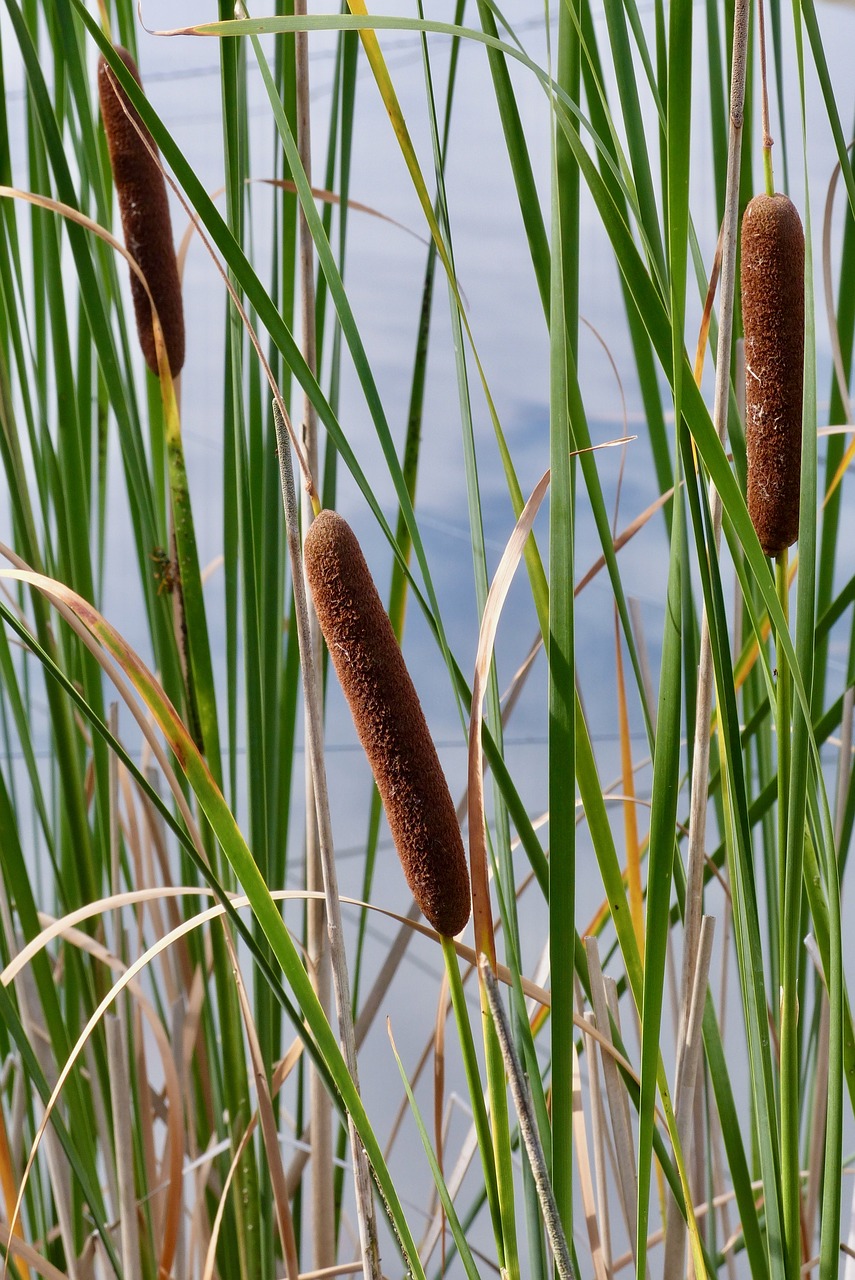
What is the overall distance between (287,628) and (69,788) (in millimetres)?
148

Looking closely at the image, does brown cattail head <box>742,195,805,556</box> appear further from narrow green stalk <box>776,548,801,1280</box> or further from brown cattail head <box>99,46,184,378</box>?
brown cattail head <box>99,46,184,378</box>

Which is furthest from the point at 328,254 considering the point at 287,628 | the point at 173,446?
the point at 287,628

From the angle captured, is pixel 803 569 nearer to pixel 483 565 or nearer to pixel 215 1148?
pixel 483 565

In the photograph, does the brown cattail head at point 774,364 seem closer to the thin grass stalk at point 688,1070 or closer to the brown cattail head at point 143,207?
the thin grass stalk at point 688,1070

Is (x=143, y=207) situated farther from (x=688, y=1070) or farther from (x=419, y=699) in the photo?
(x=688, y=1070)

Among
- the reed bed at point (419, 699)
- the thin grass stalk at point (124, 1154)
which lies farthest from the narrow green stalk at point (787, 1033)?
the thin grass stalk at point (124, 1154)

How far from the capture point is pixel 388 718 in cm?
24

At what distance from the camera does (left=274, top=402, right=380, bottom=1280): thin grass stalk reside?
0.84 feet

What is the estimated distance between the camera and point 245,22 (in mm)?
220

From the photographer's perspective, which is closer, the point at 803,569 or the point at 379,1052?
the point at 803,569

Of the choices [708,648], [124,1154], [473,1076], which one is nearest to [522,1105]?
[473,1076]

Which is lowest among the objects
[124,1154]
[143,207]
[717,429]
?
[124,1154]

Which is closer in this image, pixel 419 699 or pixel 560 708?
pixel 560 708

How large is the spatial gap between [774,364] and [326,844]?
0.18 metres
